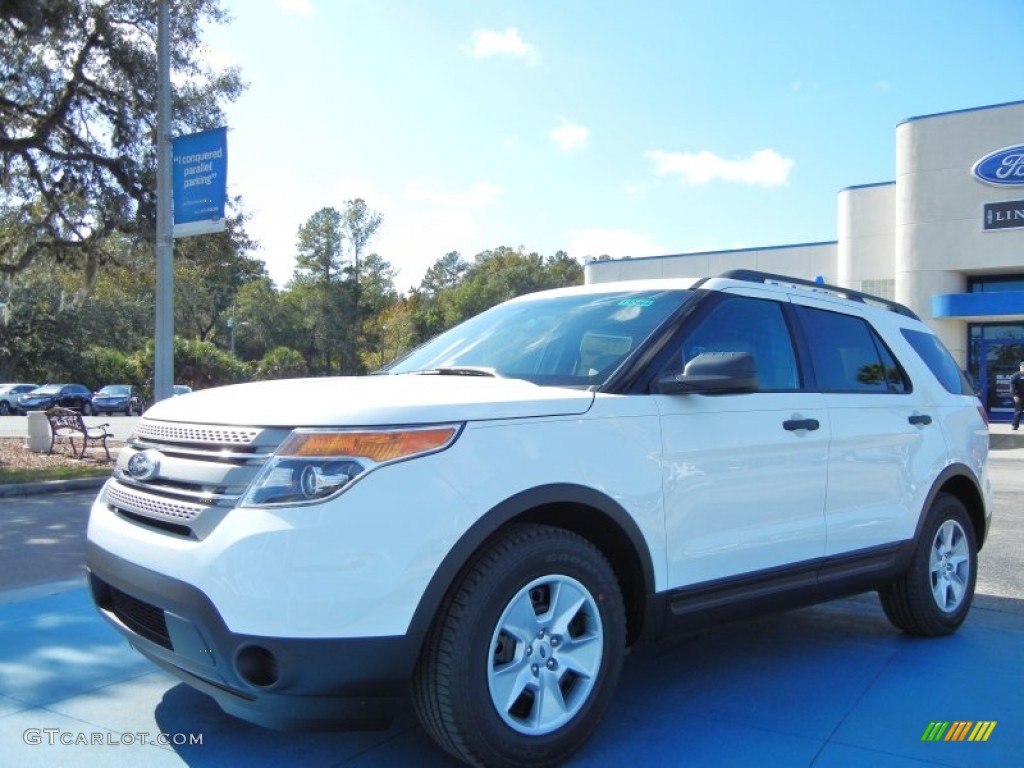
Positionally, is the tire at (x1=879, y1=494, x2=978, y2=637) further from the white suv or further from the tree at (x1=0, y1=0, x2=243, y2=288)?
the tree at (x1=0, y1=0, x2=243, y2=288)

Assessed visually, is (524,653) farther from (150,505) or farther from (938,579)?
(938,579)

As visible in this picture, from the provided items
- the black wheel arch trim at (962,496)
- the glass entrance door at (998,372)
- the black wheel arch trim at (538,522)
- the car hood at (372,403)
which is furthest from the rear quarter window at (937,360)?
the glass entrance door at (998,372)

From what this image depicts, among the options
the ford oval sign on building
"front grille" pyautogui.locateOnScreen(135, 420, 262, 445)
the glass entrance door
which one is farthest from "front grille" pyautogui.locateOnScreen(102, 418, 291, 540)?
the glass entrance door

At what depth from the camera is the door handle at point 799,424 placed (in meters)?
3.94

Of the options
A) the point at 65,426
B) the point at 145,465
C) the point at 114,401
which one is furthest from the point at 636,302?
the point at 114,401

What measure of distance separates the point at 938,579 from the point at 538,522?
294cm

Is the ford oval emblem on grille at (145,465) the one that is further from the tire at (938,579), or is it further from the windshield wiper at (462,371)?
the tire at (938,579)

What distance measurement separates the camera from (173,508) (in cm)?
298

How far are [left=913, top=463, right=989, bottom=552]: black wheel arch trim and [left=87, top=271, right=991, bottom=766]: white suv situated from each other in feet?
Answer: 0.88

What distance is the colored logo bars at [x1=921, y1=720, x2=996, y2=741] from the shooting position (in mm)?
3475

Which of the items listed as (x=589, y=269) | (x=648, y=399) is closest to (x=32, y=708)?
(x=648, y=399)

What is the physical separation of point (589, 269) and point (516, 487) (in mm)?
30501

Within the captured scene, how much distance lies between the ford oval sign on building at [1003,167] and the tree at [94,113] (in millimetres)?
19947

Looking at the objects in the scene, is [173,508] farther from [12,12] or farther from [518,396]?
[12,12]
